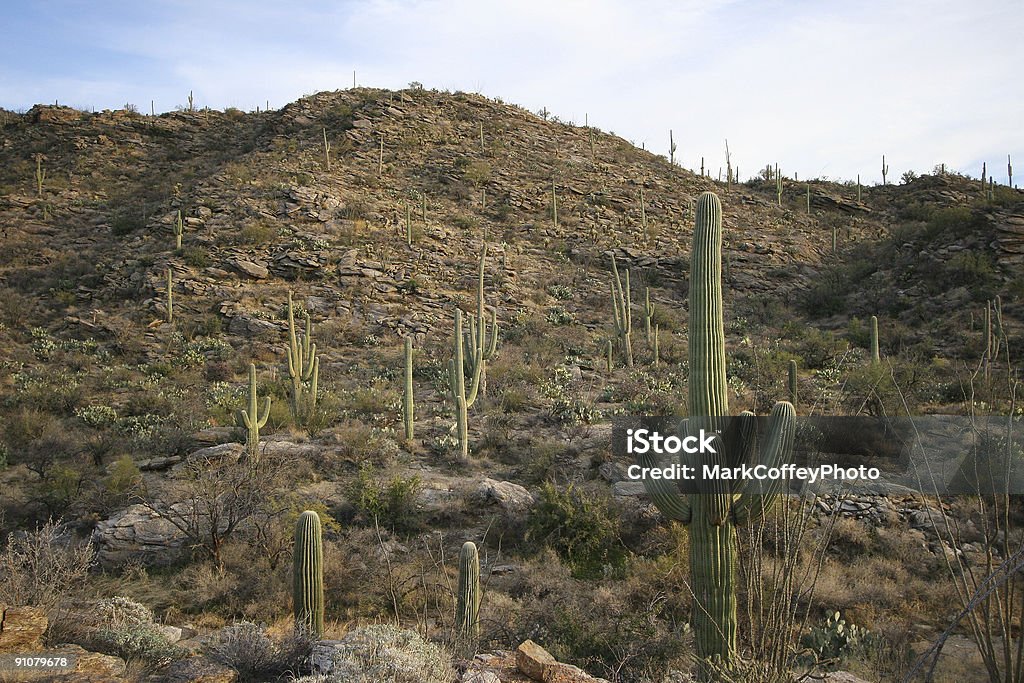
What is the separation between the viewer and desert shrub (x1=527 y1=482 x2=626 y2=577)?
27.4 ft

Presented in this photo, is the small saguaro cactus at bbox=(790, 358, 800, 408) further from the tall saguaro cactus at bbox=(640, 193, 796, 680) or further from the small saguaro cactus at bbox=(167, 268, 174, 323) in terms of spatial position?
the small saguaro cactus at bbox=(167, 268, 174, 323)

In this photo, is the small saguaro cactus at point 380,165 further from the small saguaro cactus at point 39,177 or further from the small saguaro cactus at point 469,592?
the small saguaro cactus at point 469,592

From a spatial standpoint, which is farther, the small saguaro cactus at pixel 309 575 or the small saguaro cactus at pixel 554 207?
the small saguaro cactus at pixel 554 207

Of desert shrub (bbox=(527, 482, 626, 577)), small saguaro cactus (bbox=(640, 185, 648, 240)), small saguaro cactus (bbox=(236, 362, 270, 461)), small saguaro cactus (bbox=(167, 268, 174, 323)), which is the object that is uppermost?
small saguaro cactus (bbox=(640, 185, 648, 240))

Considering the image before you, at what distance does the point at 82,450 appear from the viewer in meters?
11.4

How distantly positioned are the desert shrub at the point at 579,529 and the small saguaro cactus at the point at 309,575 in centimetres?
338

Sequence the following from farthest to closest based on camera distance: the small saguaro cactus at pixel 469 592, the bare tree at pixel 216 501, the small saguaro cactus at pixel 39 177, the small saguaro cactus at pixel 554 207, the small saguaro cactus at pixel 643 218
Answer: the small saguaro cactus at pixel 554 207 → the small saguaro cactus at pixel 643 218 → the small saguaro cactus at pixel 39 177 → the bare tree at pixel 216 501 → the small saguaro cactus at pixel 469 592

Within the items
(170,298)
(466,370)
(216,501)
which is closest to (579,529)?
(216,501)

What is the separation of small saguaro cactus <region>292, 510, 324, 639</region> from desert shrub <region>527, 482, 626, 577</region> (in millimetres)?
3385

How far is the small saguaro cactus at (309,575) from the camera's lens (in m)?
5.97

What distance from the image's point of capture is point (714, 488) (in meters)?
4.80

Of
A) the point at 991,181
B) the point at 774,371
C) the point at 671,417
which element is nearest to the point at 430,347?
the point at 671,417

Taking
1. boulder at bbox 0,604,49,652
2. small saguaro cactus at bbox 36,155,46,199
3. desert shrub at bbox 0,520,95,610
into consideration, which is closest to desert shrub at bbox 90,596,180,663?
boulder at bbox 0,604,49,652

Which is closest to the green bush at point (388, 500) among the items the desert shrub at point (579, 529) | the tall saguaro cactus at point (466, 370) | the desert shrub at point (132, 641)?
the desert shrub at point (579, 529)
